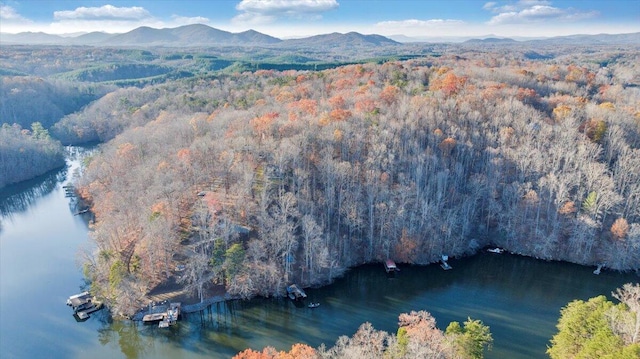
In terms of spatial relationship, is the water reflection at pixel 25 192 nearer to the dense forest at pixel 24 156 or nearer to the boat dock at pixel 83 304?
the dense forest at pixel 24 156

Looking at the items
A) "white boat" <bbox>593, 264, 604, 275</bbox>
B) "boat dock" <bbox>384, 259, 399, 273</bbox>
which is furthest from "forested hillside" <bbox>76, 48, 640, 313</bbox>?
"boat dock" <bbox>384, 259, 399, 273</bbox>

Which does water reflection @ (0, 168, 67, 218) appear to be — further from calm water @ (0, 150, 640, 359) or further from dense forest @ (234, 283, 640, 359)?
dense forest @ (234, 283, 640, 359)

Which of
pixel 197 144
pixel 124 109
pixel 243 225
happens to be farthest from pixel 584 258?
pixel 124 109

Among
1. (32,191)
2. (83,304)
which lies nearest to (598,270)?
(83,304)

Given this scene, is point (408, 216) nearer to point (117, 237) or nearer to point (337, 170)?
point (337, 170)

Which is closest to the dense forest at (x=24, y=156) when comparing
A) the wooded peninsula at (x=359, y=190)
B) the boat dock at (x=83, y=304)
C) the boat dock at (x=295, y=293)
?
the wooded peninsula at (x=359, y=190)

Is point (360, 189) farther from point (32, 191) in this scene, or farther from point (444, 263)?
point (32, 191)
